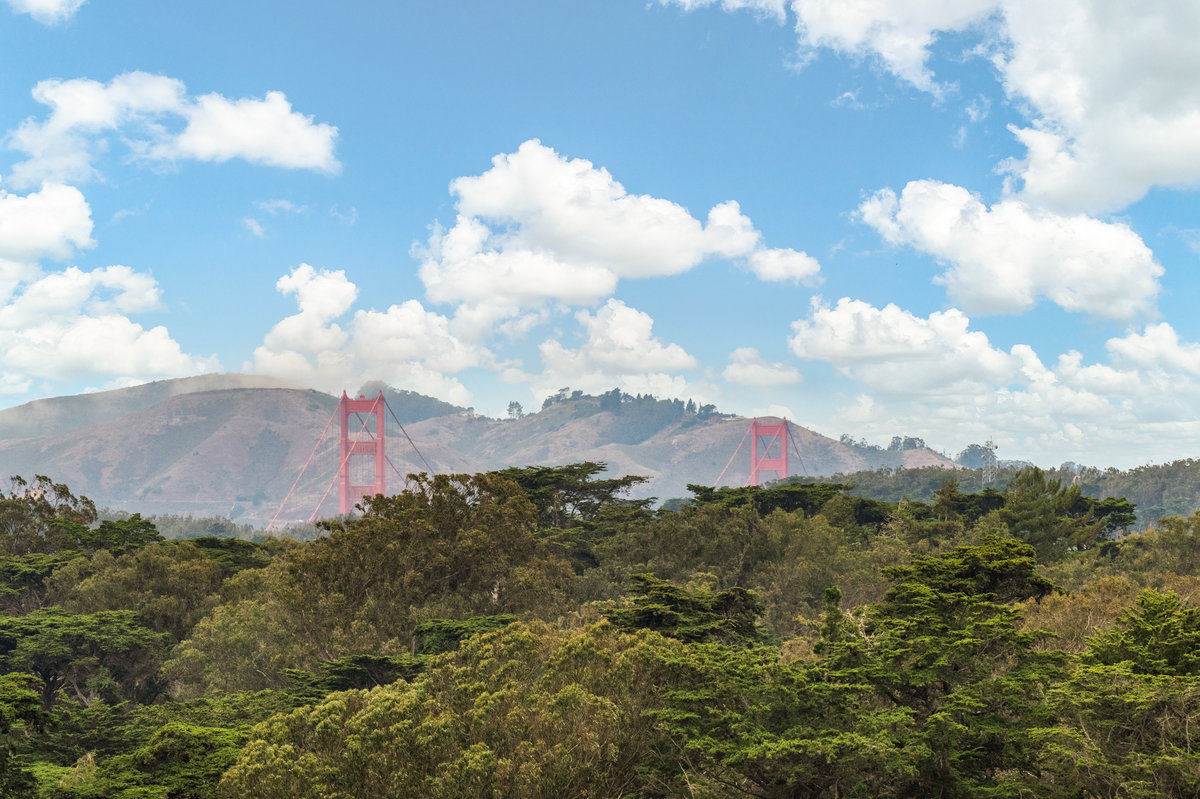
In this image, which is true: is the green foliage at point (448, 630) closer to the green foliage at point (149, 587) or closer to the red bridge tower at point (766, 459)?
the green foliage at point (149, 587)

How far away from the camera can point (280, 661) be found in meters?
21.6

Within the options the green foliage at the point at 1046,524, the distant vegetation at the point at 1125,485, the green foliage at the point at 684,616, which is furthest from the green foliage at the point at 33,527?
the distant vegetation at the point at 1125,485

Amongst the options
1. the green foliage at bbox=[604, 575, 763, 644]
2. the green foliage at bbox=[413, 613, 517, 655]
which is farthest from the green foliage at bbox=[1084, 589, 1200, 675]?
the green foliage at bbox=[413, 613, 517, 655]

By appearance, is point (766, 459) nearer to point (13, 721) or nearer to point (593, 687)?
A: point (593, 687)

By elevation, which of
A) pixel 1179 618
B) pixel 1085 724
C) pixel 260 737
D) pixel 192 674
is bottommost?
pixel 192 674

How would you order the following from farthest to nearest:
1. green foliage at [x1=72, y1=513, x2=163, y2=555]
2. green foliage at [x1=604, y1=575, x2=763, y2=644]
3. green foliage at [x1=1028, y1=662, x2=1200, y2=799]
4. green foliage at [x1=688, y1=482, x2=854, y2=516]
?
green foliage at [x1=688, y1=482, x2=854, y2=516] < green foliage at [x1=72, y1=513, x2=163, y2=555] < green foliage at [x1=604, y1=575, x2=763, y2=644] < green foliage at [x1=1028, y1=662, x2=1200, y2=799]

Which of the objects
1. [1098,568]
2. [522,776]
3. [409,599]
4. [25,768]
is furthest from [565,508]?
[522,776]

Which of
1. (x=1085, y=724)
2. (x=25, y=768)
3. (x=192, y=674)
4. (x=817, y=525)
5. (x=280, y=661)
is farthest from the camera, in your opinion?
(x=817, y=525)

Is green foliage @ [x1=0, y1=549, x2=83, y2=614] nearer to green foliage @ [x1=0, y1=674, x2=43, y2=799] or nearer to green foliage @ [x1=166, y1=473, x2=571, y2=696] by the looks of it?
green foliage @ [x1=166, y1=473, x2=571, y2=696]

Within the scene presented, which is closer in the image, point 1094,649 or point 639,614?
point 1094,649

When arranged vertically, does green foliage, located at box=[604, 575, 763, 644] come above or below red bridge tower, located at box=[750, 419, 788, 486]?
below

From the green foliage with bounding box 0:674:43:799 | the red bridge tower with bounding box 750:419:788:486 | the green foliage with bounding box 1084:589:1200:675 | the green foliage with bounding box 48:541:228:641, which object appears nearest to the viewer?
the green foliage with bounding box 1084:589:1200:675

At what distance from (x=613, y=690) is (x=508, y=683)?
142cm

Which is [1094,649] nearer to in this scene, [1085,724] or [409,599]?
[1085,724]
